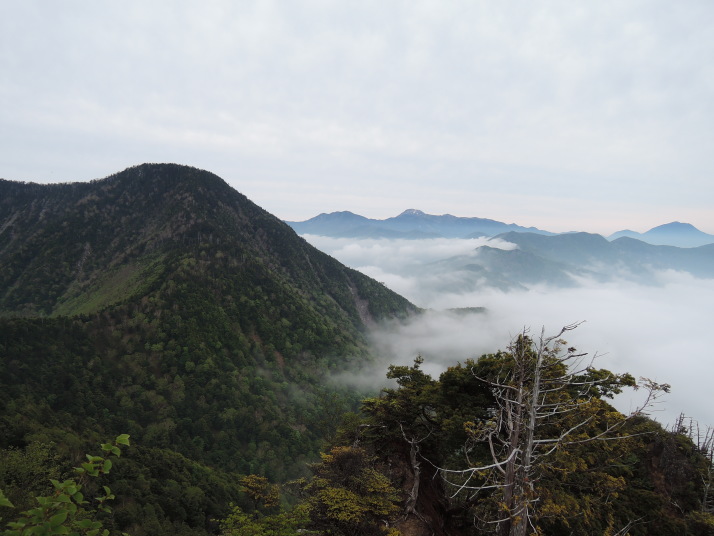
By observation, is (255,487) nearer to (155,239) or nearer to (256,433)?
(256,433)

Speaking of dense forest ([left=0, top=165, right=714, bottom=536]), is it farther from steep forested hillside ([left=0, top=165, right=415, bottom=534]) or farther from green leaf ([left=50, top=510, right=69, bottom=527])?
Result: steep forested hillside ([left=0, top=165, right=415, bottom=534])

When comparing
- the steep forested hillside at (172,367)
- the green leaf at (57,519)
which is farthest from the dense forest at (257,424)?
the steep forested hillside at (172,367)

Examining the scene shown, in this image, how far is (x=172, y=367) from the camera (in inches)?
4547

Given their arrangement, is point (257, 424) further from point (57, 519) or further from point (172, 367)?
point (57, 519)

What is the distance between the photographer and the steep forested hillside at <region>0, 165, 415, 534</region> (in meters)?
71.8

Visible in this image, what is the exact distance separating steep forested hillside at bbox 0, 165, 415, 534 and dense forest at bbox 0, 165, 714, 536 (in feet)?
1.80

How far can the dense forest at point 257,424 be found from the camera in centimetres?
1446

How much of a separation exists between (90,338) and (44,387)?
804 inches

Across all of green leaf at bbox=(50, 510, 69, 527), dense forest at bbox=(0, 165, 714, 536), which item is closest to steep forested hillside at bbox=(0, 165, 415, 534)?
dense forest at bbox=(0, 165, 714, 536)

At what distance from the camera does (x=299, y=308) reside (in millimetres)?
164375

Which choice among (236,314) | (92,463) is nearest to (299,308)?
(236,314)

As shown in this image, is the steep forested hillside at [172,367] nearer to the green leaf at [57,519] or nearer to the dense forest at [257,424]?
the dense forest at [257,424]

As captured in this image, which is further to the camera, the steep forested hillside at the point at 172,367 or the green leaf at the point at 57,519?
the steep forested hillside at the point at 172,367

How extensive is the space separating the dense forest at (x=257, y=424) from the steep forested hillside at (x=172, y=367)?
1.80ft
